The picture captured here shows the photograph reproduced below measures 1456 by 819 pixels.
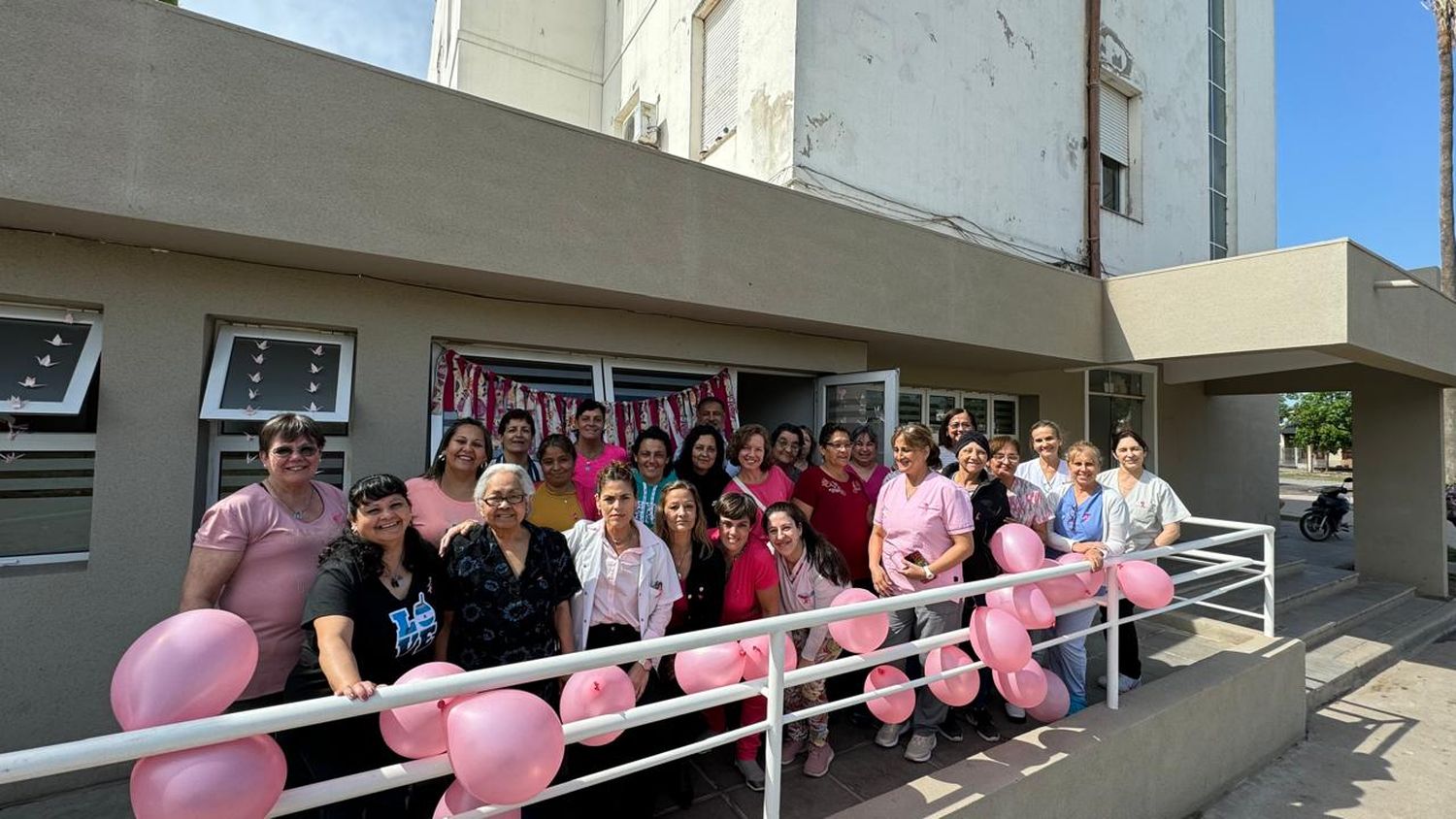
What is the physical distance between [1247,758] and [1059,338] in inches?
157

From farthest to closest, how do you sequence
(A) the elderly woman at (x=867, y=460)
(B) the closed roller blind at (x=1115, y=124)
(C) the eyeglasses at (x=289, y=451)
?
(B) the closed roller blind at (x=1115, y=124) → (A) the elderly woman at (x=867, y=460) → (C) the eyeglasses at (x=289, y=451)

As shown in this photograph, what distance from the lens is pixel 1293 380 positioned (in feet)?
30.7

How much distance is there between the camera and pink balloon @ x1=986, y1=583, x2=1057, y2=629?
291cm

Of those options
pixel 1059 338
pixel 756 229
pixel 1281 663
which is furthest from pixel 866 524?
pixel 1059 338

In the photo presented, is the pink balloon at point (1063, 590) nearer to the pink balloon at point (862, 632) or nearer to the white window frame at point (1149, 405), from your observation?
the pink balloon at point (862, 632)

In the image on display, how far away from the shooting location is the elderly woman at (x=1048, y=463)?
396 centimetres

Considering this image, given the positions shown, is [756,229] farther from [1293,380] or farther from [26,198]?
[1293,380]

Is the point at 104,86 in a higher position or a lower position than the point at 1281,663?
higher

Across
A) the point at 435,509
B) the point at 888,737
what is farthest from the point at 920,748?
the point at 435,509

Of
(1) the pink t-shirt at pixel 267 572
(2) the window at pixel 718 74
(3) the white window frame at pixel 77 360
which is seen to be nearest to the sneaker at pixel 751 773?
(1) the pink t-shirt at pixel 267 572

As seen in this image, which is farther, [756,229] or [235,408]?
[756,229]

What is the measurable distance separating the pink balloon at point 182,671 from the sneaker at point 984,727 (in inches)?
132

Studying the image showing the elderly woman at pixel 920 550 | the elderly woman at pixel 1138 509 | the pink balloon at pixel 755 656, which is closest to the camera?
the pink balloon at pixel 755 656

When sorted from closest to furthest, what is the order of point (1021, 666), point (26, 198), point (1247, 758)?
point (26, 198) → point (1021, 666) → point (1247, 758)
